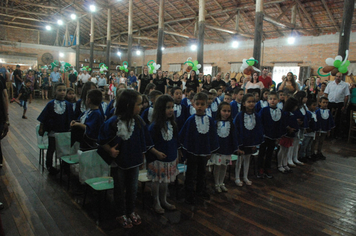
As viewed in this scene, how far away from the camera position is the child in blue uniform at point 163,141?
2.52 meters

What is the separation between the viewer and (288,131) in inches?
155

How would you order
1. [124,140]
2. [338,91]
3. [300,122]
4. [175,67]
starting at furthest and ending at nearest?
1. [175,67]
2. [338,91]
3. [300,122]
4. [124,140]

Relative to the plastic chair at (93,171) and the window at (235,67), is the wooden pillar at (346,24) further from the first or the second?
the window at (235,67)

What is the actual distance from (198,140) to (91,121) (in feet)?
3.92

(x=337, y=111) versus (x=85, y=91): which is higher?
(x=85, y=91)

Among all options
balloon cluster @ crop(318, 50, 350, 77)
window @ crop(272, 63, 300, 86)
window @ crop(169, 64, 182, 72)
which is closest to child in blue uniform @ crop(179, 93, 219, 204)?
balloon cluster @ crop(318, 50, 350, 77)

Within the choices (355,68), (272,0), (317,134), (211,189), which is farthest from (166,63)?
(211,189)

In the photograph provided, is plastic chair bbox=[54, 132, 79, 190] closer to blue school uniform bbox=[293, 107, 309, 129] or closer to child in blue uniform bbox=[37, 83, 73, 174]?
child in blue uniform bbox=[37, 83, 73, 174]

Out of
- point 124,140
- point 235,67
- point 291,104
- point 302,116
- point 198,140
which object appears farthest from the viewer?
point 235,67

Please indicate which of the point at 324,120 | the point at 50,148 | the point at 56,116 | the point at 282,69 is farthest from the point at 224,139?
the point at 282,69

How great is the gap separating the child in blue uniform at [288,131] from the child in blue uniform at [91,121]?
287 cm

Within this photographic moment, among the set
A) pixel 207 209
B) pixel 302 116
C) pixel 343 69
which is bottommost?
pixel 207 209

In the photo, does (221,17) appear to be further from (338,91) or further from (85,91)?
(85,91)

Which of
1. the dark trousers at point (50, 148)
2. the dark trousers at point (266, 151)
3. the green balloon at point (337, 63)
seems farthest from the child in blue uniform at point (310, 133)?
the dark trousers at point (50, 148)
